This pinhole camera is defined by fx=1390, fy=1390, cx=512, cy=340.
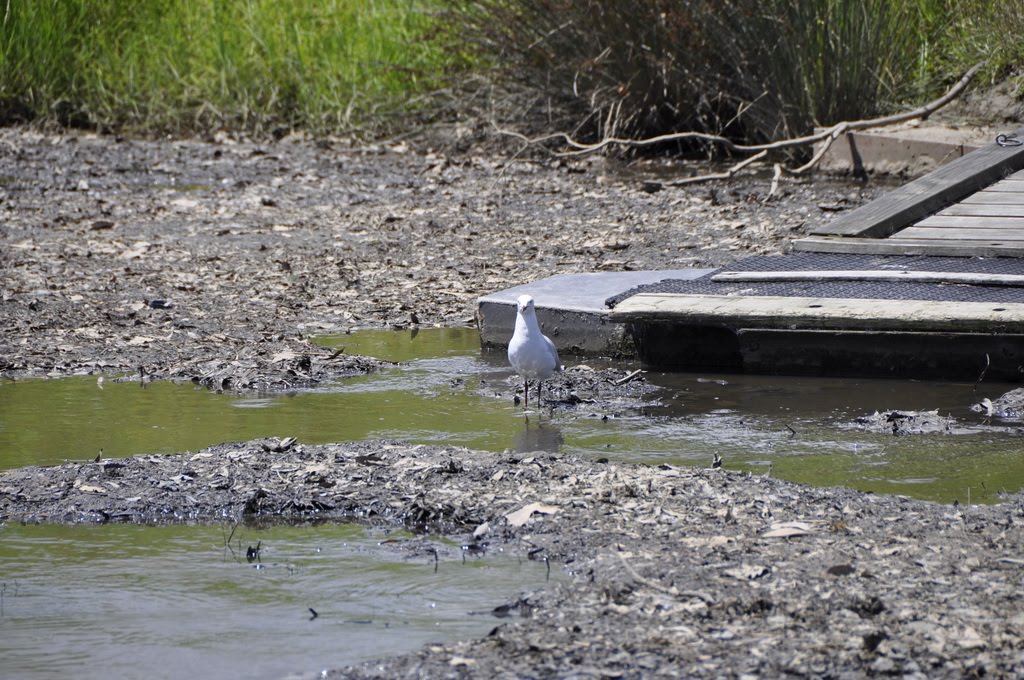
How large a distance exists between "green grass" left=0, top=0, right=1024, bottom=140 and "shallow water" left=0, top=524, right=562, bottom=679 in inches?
345

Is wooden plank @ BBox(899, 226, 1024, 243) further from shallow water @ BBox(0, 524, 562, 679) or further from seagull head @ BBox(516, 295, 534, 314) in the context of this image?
shallow water @ BBox(0, 524, 562, 679)

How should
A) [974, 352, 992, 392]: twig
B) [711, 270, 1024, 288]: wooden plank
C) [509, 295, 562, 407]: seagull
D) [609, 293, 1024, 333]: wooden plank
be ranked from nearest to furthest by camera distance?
[509, 295, 562, 407]: seagull, [609, 293, 1024, 333]: wooden plank, [974, 352, 992, 392]: twig, [711, 270, 1024, 288]: wooden plank

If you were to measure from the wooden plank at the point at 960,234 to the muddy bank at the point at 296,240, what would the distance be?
1.51m

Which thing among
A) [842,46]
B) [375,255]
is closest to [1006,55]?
[842,46]

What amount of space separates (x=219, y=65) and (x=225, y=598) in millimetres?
13586

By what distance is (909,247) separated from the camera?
282 inches

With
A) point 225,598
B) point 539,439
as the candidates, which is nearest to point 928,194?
point 539,439

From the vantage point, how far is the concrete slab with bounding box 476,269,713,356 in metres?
6.68

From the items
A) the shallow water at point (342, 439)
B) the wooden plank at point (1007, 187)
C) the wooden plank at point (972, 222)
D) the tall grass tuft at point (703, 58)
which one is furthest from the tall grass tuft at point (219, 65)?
the shallow water at point (342, 439)

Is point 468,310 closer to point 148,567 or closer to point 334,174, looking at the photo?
point 148,567

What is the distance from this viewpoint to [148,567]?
3.94 metres

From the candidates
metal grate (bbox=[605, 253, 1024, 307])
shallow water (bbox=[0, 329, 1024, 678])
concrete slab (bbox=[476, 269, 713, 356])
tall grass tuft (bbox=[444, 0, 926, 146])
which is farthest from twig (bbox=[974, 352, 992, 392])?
tall grass tuft (bbox=[444, 0, 926, 146])

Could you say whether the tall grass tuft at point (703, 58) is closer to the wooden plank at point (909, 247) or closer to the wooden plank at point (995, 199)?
the wooden plank at point (995, 199)

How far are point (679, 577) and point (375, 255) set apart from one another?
611 cm
